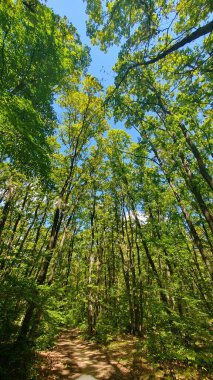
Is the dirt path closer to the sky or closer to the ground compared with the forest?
closer to the ground

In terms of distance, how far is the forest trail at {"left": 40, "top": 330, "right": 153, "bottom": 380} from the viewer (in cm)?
754

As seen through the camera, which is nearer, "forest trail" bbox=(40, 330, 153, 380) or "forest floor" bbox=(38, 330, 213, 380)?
"forest floor" bbox=(38, 330, 213, 380)

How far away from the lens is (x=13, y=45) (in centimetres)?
784

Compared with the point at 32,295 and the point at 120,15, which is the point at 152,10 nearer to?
the point at 120,15

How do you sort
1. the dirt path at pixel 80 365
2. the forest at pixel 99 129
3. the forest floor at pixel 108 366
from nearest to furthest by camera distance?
1. the forest at pixel 99 129
2. the forest floor at pixel 108 366
3. the dirt path at pixel 80 365

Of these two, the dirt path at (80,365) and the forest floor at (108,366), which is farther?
the dirt path at (80,365)

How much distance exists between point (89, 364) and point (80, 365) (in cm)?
35

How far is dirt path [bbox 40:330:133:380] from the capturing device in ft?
24.7

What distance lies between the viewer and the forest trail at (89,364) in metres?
7.54

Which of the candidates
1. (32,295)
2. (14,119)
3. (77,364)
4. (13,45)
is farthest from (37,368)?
(13,45)

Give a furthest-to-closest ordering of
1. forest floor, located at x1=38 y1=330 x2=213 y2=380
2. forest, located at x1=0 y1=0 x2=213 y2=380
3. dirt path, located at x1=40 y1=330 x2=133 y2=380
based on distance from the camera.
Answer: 1. dirt path, located at x1=40 y1=330 x2=133 y2=380
2. forest floor, located at x1=38 y1=330 x2=213 y2=380
3. forest, located at x1=0 y1=0 x2=213 y2=380

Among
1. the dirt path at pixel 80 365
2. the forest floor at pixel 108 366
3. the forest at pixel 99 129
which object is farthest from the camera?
the dirt path at pixel 80 365

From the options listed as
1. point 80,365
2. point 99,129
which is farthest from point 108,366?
point 99,129

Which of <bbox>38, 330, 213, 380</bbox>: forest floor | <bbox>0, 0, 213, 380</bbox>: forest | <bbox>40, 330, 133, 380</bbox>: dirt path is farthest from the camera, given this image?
Result: <bbox>40, 330, 133, 380</bbox>: dirt path
